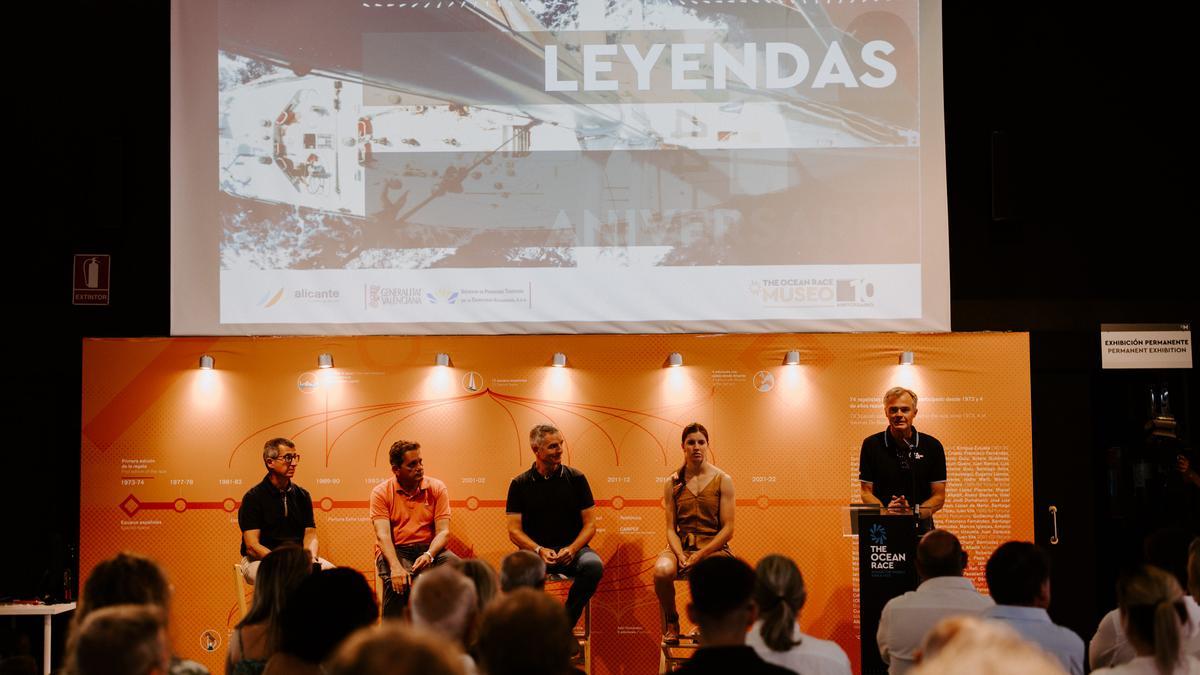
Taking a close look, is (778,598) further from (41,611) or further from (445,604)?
(41,611)

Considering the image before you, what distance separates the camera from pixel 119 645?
7.92ft

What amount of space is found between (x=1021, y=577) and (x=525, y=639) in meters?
2.03

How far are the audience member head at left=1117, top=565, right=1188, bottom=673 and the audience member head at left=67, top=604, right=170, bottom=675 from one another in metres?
2.59


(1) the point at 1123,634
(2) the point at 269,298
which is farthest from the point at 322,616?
(2) the point at 269,298

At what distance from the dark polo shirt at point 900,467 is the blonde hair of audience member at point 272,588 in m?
4.38

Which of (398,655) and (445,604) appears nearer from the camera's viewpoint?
(398,655)

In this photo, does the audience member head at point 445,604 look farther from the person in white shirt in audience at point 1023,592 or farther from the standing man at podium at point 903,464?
the standing man at podium at point 903,464

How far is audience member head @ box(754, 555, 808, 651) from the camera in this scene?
3.70 meters

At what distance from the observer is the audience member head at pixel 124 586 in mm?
3088

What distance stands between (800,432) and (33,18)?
20.1 ft

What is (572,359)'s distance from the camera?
749 centimetres

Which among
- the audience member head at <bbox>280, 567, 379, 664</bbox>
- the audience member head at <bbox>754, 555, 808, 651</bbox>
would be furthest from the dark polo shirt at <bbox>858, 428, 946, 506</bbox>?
the audience member head at <bbox>280, 567, 379, 664</bbox>

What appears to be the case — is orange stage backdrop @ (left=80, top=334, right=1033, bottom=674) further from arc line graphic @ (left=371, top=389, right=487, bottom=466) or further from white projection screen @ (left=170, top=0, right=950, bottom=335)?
white projection screen @ (left=170, top=0, right=950, bottom=335)

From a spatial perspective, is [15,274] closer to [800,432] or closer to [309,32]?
[309,32]
